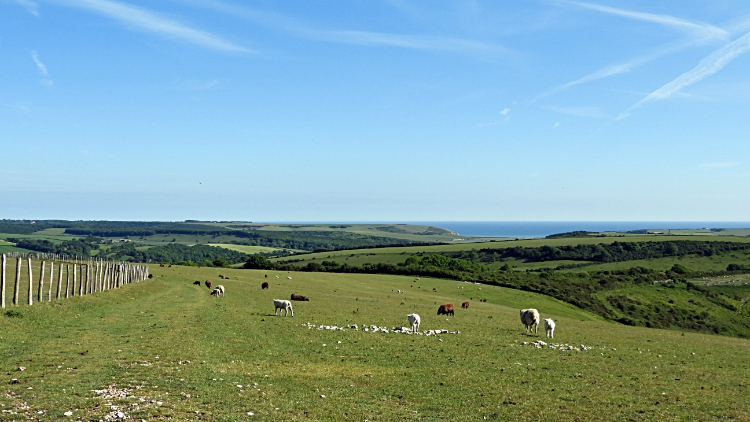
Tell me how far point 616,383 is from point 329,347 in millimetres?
12476

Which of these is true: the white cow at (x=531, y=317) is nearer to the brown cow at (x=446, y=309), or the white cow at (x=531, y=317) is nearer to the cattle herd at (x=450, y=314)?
the cattle herd at (x=450, y=314)

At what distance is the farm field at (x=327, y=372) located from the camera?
1446 centimetres

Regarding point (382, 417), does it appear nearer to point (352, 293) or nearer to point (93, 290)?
point (93, 290)

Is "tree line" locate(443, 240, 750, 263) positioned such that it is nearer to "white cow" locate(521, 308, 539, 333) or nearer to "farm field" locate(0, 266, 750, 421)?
"white cow" locate(521, 308, 539, 333)

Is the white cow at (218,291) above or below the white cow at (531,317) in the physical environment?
below

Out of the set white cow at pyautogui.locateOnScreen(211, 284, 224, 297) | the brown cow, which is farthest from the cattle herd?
white cow at pyautogui.locateOnScreen(211, 284, 224, 297)

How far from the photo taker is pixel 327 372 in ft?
64.0

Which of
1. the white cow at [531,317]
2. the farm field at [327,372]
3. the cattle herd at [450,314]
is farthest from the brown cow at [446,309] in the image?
the white cow at [531,317]

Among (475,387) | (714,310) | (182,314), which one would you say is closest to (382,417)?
(475,387)

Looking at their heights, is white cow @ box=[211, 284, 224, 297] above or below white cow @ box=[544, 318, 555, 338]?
below

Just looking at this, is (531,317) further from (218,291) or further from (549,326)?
(218,291)

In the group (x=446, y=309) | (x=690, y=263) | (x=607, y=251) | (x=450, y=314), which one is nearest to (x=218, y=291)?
(x=446, y=309)

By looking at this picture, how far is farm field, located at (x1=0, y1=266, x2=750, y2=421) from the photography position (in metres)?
14.5

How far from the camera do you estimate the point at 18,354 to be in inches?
760
